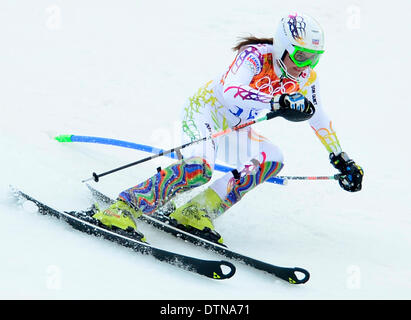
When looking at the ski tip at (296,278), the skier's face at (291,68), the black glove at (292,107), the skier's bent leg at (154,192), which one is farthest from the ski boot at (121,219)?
the skier's face at (291,68)

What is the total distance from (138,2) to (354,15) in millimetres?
3215

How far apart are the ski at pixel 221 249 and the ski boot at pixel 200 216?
0.19ft

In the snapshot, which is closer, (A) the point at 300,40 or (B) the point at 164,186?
(A) the point at 300,40

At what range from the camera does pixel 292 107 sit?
14.7 feet

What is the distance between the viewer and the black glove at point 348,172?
16.7 feet

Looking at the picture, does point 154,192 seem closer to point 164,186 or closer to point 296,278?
point 164,186

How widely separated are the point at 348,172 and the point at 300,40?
108 cm

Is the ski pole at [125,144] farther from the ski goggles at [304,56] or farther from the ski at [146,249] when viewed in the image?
the ski goggles at [304,56]

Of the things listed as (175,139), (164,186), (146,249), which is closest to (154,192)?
(164,186)

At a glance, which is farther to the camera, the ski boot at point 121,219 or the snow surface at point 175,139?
the ski boot at point 121,219

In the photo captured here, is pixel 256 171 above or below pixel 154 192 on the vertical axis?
above

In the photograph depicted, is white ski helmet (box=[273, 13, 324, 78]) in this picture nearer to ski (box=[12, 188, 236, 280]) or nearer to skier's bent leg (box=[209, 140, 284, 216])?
skier's bent leg (box=[209, 140, 284, 216])

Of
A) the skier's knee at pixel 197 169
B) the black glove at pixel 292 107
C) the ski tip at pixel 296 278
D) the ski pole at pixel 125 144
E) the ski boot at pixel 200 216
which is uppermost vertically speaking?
the ski pole at pixel 125 144

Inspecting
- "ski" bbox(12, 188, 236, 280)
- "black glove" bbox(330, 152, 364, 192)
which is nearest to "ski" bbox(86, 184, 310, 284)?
"ski" bbox(12, 188, 236, 280)
